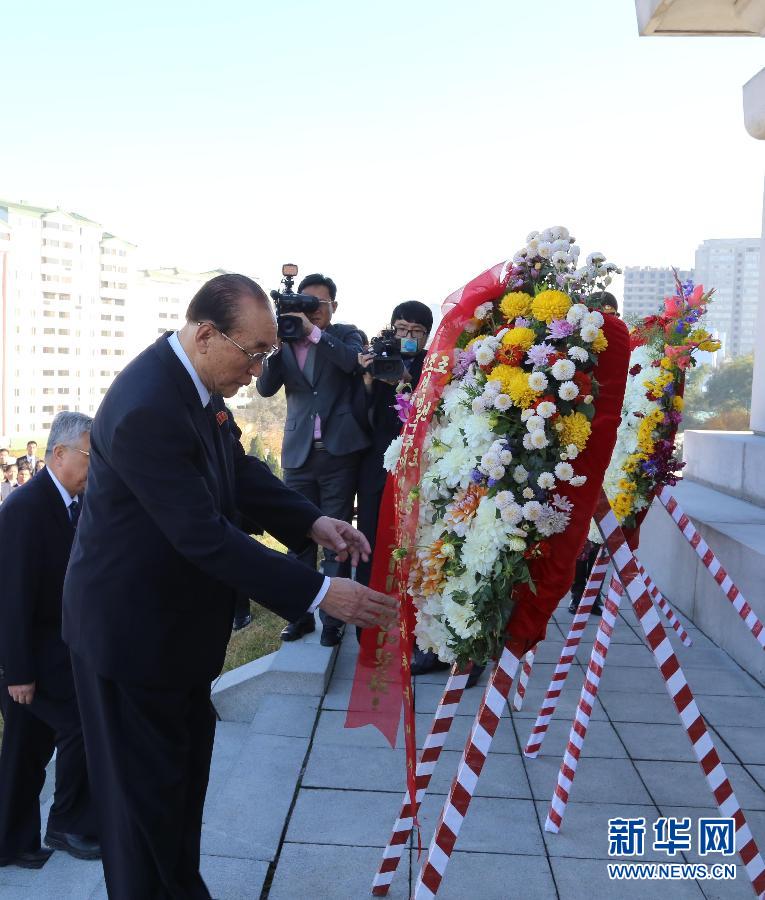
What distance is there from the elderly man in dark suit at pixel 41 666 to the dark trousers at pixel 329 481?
6.71 feet

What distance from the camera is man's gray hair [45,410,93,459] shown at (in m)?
3.39

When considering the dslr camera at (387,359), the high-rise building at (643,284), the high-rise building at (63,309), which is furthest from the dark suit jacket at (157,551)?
the high-rise building at (63,309)

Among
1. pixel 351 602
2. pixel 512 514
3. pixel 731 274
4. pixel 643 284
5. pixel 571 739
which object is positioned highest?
pixel 731 274

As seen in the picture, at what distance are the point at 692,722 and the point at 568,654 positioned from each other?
107cm

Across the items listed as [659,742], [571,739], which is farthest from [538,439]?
[659,742]

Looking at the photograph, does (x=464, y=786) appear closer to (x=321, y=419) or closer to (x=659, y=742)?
(x=659, y=742)

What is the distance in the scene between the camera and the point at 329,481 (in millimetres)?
5469

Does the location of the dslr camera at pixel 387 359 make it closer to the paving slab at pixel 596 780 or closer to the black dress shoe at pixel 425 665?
the black dress shoe at pixel 425 665

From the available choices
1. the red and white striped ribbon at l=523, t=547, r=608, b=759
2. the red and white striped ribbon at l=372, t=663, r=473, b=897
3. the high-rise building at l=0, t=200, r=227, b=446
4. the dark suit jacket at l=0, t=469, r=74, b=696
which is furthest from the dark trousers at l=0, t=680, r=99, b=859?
the high-rise building at l=0, t=200, r=227, b=446

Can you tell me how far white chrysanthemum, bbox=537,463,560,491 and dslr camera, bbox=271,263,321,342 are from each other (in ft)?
9.18

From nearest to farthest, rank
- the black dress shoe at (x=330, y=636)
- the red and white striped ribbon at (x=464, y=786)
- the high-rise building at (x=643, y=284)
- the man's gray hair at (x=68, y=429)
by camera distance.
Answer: the red and white striped ribbon at (x=464, y=786), the man's gray hair at (x=68, y=429), the black dress shoe at (x=330, y=636), the high-rise building at (x=643, y=284)

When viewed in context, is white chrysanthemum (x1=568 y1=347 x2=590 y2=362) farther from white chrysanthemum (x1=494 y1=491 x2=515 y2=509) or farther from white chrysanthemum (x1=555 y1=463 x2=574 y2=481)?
white chrysanthemum (x1=494 y1=491 x2=515 y2=509)

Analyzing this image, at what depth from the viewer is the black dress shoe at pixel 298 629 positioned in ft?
17.7

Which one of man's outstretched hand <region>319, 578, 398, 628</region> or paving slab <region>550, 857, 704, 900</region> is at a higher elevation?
man's outstretched hand <region>319, 578, 398, 628</region>
